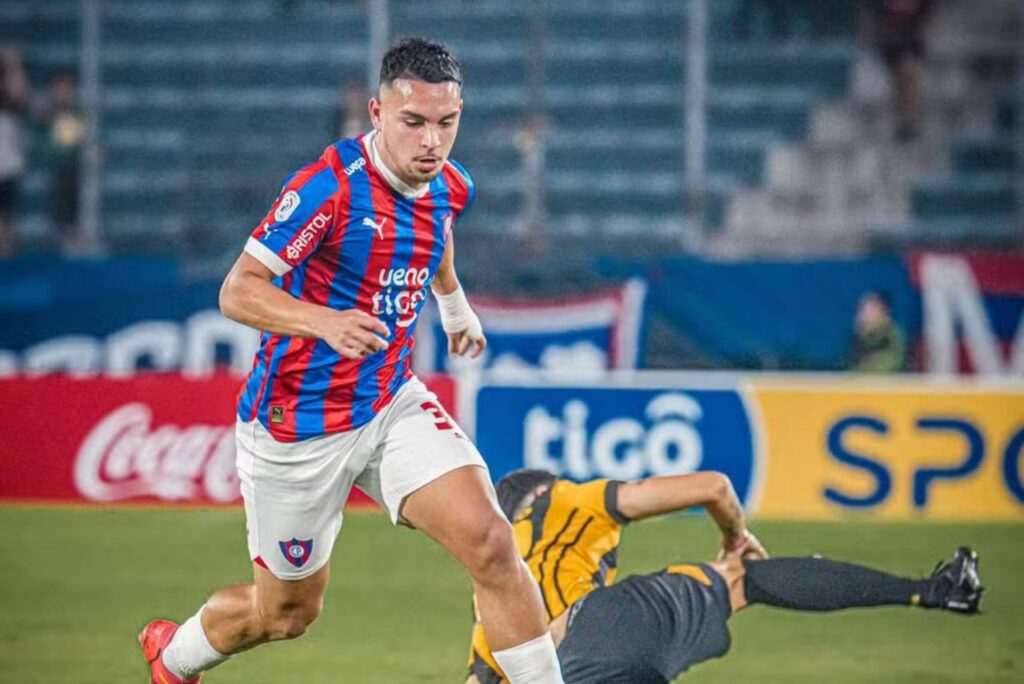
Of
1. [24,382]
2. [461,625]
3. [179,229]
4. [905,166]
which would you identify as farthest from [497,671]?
[905,166]

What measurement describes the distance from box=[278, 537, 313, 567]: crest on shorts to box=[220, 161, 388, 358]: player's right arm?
714 millimetres

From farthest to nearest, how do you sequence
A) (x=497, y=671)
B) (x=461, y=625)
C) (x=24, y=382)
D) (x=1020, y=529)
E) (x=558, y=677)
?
(x=24, y=382) → (x=1020, y=529) → (x=461, y=625) → (x=497, y=671) → (x=558, y=677)

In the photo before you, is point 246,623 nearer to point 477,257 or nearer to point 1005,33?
A: point 477,257

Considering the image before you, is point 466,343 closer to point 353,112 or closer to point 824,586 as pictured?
point 824,586

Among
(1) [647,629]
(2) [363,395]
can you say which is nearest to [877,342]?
(1) [647,629]

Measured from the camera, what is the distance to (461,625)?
24.1ft

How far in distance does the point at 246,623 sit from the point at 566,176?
902 centimetres

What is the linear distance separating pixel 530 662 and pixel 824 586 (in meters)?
1.28

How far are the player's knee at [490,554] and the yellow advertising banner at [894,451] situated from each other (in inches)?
233

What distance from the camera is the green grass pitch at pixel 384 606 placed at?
6418 millimetres

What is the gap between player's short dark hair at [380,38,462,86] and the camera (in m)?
4.89

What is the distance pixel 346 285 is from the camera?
5.00m

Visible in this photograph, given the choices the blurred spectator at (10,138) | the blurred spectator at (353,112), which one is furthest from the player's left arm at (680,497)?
the blurred spectator at (10,138)

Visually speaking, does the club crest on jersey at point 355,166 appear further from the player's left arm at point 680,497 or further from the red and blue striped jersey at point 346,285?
the player's left arm at point 680,497
